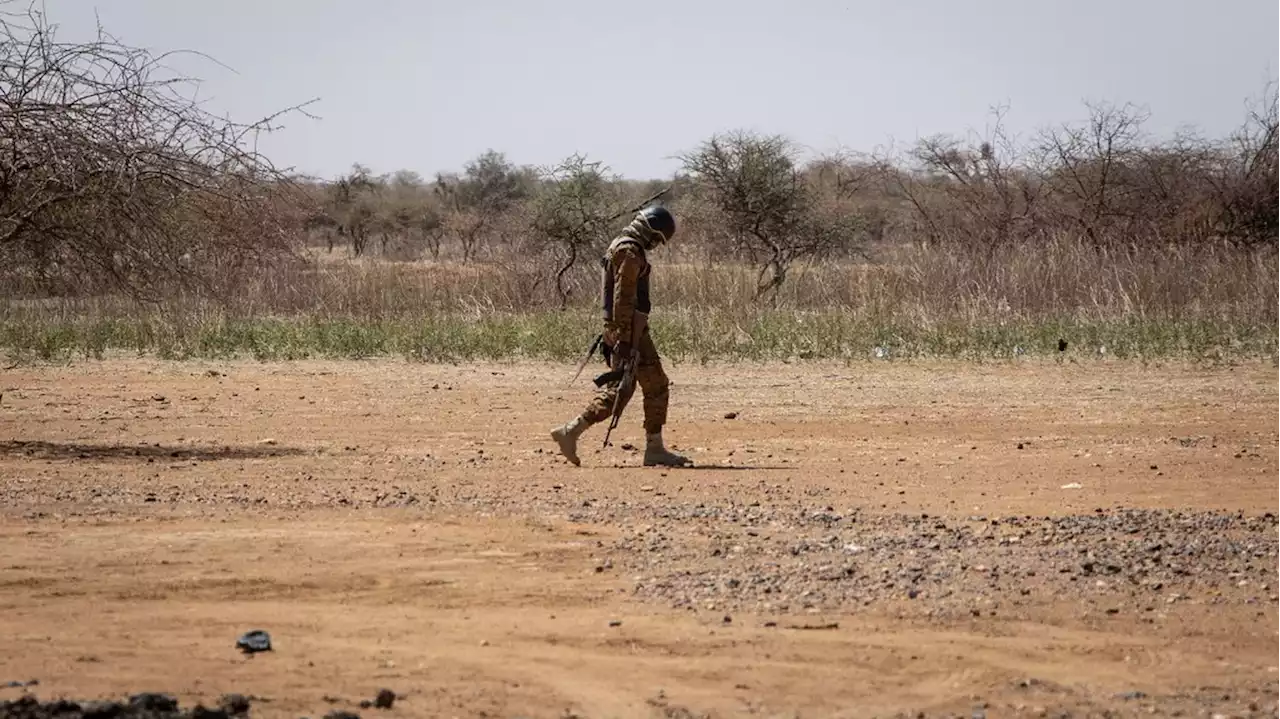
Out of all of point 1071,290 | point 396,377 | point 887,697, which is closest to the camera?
point 887,697

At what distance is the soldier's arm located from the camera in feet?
35.2

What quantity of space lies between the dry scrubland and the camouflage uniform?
0.34 meters

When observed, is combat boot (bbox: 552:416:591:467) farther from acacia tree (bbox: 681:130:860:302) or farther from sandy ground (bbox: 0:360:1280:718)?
acacia tree (bbox: 681:130:860:302)

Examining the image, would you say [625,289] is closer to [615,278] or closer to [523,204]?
[615,278]

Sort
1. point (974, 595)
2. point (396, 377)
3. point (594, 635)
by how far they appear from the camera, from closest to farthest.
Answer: point (594, 635) < point (974, 595) < point (396, 377)

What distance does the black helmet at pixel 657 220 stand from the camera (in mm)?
10773

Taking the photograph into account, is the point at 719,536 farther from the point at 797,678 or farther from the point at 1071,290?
the point at 1071,290

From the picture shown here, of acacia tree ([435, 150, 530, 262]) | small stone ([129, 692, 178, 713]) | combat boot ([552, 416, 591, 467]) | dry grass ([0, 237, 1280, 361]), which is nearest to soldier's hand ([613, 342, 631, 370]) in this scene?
combat boot ([552, 416, 591, 467])

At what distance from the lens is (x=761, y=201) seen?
31.5m

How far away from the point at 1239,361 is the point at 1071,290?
14.5ft

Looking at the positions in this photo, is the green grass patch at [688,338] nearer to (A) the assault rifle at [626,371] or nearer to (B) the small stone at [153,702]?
(A) the assault rifle at [626,371]

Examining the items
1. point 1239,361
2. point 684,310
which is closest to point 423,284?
point 684,310

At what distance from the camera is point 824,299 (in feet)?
80.4

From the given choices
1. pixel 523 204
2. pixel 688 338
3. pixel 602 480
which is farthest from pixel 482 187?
pixel 602 480
